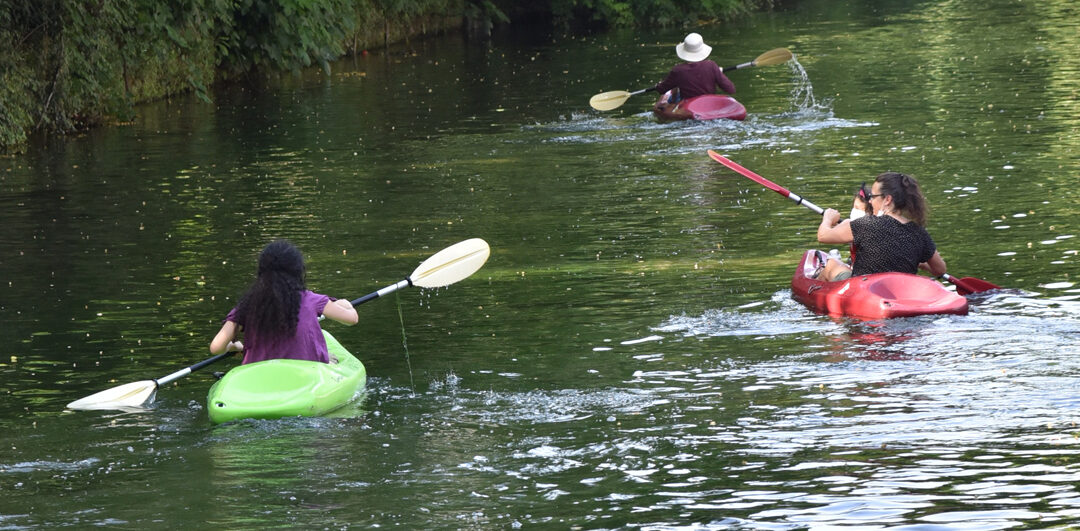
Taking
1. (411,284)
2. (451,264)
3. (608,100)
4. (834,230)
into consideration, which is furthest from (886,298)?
(608,100)

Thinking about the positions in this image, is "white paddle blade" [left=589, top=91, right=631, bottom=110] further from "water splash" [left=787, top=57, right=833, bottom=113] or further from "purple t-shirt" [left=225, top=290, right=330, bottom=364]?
"purple t-shirt" [left=225, top=290, right=330, bottom=364]

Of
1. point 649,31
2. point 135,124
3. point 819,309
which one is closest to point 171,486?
point 819,309

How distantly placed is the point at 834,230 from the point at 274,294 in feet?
13.3

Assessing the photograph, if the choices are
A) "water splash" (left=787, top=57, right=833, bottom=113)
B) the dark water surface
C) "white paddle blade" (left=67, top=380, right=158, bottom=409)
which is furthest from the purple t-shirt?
"water splash" (left=787, top=57, right=833, bottom=113)

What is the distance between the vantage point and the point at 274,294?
8531 mm

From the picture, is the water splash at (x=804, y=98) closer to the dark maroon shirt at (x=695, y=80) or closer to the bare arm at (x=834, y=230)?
the dark maroon shirt at (x=695, y=80)

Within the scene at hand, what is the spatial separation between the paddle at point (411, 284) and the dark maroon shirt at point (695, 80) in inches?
471

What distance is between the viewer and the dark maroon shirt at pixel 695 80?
2199 cm

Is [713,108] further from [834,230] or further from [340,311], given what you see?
[340,311]

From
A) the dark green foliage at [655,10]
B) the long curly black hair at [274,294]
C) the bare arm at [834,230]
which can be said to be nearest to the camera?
the long curly black hair at [274,294]

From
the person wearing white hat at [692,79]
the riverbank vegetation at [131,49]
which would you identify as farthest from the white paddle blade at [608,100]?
the riverbank vegetation at [131,49]

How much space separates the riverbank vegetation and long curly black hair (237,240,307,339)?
545 inches

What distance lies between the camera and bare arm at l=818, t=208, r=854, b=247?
1065cm

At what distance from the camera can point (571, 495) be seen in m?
7.07
